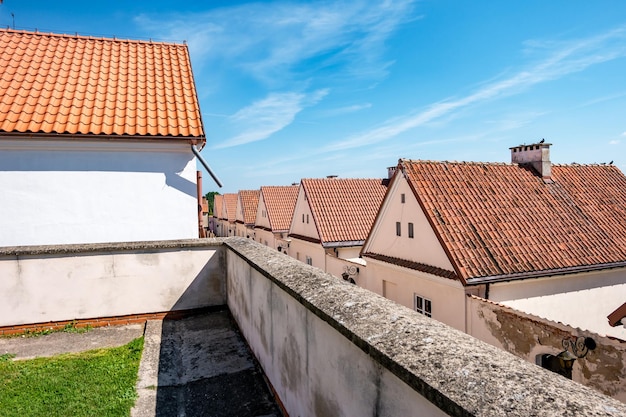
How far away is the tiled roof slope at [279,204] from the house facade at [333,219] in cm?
348

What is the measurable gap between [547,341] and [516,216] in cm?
606

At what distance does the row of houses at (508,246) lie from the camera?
9.80 meters

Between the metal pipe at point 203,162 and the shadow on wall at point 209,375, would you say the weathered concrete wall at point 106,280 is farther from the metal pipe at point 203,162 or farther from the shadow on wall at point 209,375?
the metal pipe at point 203,162

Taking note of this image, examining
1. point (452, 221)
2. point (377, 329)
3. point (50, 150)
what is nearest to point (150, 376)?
point (377, 329)

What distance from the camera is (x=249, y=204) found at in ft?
120

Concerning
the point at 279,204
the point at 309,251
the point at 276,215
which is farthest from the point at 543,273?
the point at 279,204

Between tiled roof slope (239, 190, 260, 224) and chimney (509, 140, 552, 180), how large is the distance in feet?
80.9

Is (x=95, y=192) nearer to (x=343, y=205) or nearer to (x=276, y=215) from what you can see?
(x=343, y=205)

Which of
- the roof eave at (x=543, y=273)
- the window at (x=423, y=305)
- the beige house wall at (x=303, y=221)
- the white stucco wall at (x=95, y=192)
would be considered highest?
the white stucco wall at (x=95, y=192)

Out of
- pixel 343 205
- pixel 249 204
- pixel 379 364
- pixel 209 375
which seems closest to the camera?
pixel 379 364

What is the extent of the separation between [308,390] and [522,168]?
47.2ft

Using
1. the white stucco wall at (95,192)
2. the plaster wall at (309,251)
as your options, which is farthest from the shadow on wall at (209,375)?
the plaster wall at (309,251)

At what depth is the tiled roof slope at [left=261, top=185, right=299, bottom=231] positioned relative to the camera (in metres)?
27.5

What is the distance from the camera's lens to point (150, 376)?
181 inches
